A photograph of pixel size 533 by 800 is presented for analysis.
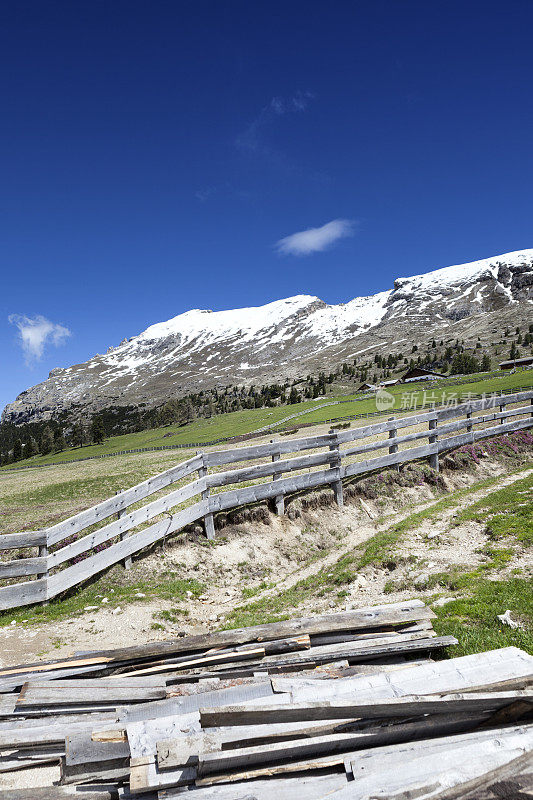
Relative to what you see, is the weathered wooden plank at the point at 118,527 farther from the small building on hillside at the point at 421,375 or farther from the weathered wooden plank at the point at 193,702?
the small building on hillside at the point at 421,375

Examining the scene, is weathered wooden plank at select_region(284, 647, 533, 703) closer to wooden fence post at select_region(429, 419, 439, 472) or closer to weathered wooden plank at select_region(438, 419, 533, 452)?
wooden fence post at select_region(429, 419, 439, 472)

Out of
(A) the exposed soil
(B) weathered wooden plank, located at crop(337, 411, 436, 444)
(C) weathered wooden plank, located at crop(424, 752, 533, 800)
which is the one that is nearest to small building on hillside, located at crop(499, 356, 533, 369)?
(B) weathered wooden plank, located at crop(337, 411, 436, 444)

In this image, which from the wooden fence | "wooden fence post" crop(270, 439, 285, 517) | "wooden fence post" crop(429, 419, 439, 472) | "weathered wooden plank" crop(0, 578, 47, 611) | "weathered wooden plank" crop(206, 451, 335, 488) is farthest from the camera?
"wooden fence post" crop(429, 419, 439, 472)

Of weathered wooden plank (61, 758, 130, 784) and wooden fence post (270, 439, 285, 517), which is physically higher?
wooden fence post (270, 439, 285, 517)

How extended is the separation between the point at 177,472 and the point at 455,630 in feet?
26.5

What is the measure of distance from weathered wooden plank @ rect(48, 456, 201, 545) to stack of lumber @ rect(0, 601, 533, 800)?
4028 millimetres

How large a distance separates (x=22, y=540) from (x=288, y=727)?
772 cm

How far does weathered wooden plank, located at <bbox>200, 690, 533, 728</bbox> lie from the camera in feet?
13.0

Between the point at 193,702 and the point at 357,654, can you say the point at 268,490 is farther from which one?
the point at 193,702

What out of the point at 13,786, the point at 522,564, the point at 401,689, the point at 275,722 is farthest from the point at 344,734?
the point at 522,564

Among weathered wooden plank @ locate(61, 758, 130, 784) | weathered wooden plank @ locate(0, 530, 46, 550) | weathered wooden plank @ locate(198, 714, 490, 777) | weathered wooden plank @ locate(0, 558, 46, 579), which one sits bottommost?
weathered wooden plank @ locate(61, 758, 130, 784)

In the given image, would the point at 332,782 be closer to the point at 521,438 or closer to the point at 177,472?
the point at 177,472

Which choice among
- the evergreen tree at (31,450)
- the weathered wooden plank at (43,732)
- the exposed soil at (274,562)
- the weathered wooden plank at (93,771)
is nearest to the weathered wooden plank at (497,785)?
the weathered wooden plank at (93,771)

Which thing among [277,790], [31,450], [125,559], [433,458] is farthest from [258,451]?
[31,450]
